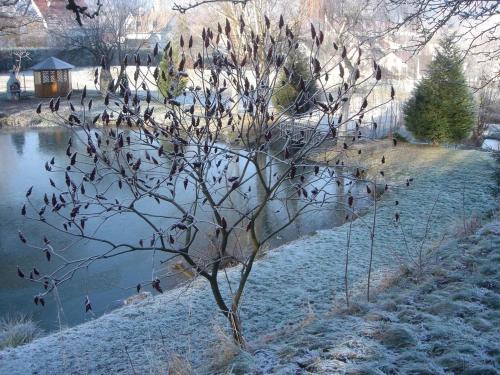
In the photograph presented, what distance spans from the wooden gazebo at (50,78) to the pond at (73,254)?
12.6m

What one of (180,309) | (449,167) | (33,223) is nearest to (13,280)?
(33,223)

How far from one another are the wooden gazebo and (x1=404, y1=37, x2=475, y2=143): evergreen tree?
16.2 meters

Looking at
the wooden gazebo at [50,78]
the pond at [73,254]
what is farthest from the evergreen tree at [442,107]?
the wooden gazebo at [50,78]

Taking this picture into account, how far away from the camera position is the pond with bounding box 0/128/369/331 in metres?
5.98

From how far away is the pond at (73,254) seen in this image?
19.6 ft

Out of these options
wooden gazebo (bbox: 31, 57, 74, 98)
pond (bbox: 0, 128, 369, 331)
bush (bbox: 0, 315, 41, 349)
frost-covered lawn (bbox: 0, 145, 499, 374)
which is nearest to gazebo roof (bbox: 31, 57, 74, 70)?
wooden gazebo (bbox: 31, 57, 74, 98)

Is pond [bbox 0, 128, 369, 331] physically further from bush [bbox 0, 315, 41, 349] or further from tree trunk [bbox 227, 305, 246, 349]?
tree trunk [bbox 227, 305, 246, 349]

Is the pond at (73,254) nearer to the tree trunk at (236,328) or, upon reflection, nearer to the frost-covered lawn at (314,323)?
the frost-covered lawn at (314,323)

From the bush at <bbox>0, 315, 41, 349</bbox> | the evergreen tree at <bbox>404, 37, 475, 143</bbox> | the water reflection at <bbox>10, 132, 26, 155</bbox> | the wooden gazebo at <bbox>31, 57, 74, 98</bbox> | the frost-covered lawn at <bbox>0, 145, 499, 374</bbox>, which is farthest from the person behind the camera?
the wooden gazebo at <bbox>31, 57, 74, 98</bbox>

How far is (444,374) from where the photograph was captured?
2.58m

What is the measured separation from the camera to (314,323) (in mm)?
3707

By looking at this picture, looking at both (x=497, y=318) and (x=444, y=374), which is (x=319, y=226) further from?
(x=444, y=374)

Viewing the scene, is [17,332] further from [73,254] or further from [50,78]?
[50,78]

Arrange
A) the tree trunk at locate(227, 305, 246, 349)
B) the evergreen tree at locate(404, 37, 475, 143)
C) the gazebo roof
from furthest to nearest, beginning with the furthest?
the gazebo roof < the evergreen tree at locate(404, 37, 475, 143) < the tree trunk at locate(227, 305, 246, 349)
